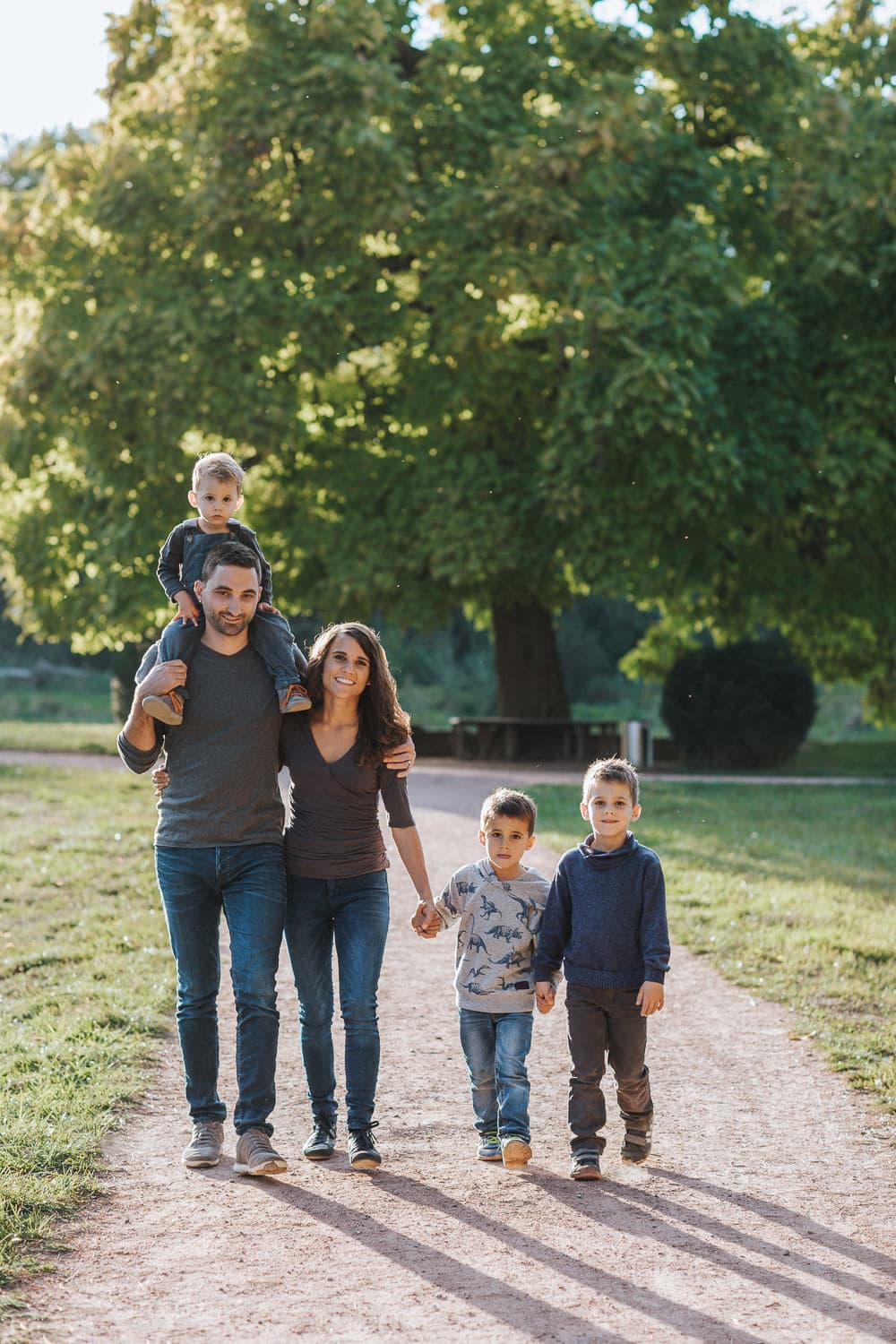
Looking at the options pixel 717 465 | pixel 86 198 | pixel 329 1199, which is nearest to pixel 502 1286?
pixel 329 1199

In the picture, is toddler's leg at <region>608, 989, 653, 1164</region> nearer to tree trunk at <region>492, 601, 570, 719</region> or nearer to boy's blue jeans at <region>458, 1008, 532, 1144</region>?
boy's blue jeans at <region>458, 1008, 532, 1144</region>

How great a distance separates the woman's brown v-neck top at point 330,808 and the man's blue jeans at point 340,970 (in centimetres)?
6

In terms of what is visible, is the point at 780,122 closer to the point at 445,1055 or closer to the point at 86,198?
the point at 86,198

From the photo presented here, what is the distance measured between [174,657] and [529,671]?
17537mm

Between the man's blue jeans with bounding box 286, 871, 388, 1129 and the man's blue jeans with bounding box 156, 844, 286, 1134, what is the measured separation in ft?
0.35

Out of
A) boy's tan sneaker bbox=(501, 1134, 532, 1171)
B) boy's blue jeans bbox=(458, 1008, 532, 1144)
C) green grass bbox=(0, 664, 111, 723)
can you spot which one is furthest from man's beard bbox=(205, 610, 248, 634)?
green grass bbox=(0, 664, 111, 723)

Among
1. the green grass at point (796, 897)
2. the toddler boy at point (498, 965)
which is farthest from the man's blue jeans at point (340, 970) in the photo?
the green grass at point (796, 897)

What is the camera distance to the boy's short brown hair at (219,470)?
5.07m

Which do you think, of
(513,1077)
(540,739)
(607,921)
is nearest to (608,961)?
(607,921)

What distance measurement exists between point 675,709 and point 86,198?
34.4 ft

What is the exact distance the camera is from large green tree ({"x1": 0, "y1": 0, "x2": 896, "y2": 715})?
1672cm

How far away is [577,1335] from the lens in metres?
3.43

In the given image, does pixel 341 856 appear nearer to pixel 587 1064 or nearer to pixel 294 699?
pixel 294 699

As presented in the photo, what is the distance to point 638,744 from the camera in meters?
20.9
